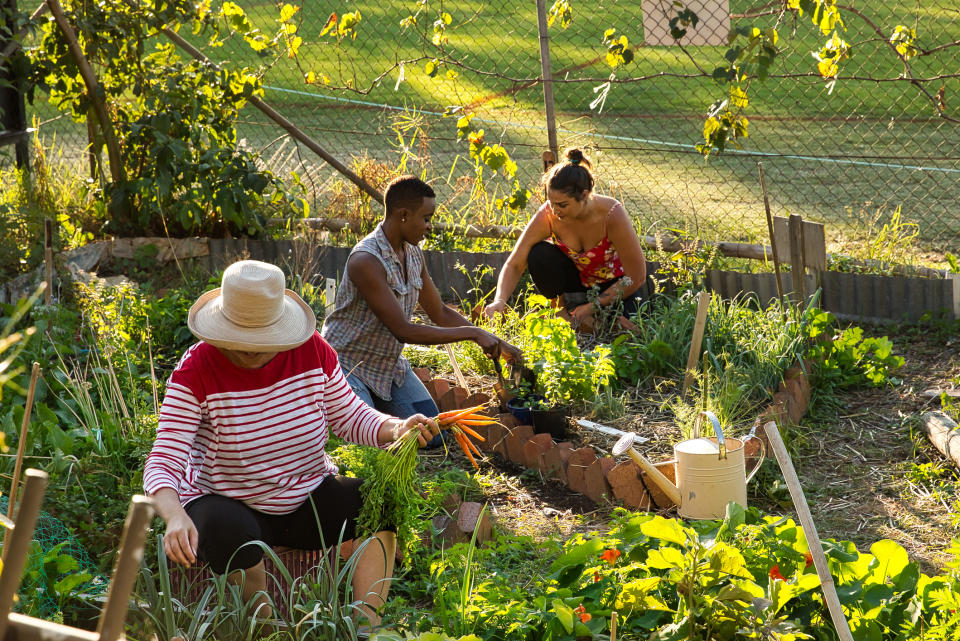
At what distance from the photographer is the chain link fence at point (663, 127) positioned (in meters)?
6.26

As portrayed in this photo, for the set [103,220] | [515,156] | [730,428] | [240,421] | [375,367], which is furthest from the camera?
[515,156]

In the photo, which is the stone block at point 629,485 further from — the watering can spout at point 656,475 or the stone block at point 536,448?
the stone block at point 536,448

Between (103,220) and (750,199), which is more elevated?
(103,220)

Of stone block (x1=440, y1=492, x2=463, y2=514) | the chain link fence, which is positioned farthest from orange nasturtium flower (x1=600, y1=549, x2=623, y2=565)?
the chain link fence

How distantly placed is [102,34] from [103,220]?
→ 3.98 feet

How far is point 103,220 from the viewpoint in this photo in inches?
255

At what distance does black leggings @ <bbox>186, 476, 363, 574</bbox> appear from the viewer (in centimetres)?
253

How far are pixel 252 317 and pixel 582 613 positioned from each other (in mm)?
1139

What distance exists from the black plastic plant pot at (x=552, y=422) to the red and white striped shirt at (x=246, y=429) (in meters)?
1.23

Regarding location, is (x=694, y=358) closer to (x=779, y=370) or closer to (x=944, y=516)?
(x=779, y=370)

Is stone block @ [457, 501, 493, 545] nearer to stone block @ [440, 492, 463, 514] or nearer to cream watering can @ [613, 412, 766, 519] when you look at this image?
stone block @ [440, 492, 463, 514]

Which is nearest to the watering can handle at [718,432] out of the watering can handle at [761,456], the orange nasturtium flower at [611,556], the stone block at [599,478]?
the watering can handle at [761,456]

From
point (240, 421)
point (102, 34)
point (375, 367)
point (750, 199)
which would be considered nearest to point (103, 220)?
point (102, 34)

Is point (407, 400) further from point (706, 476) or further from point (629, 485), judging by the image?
point (706, 476)
